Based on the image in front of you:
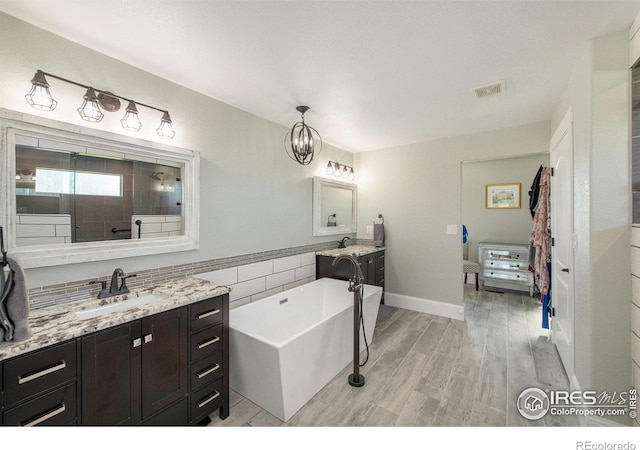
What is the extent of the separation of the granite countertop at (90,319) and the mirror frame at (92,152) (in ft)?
0.90

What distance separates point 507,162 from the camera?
5.07 meters

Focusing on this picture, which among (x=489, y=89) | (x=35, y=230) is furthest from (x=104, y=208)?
(x=489, y=89)

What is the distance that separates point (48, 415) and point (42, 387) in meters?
0.13

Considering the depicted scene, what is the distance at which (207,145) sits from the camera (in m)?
2.33

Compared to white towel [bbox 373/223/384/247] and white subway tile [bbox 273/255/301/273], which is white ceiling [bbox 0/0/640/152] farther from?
white towel [bbox 373/223/384/247]

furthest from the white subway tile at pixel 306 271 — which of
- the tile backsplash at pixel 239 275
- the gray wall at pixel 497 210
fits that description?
the gray wall at pixel 497 210

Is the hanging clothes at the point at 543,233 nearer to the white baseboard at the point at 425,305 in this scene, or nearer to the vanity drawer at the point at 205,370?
the white baseboard at the point at 425,305

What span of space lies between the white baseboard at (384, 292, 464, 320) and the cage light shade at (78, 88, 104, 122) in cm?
393

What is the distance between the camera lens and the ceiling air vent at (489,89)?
218cm

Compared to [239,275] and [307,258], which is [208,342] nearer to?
[239,275]

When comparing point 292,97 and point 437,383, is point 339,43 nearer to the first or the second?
point 292,97

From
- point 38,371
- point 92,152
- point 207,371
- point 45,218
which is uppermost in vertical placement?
point 92,152

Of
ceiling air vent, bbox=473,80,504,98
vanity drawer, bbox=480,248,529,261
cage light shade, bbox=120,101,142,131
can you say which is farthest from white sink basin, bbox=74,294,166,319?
vanity drawer, bbox=480,248,529,261

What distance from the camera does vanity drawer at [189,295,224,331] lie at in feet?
5.42
